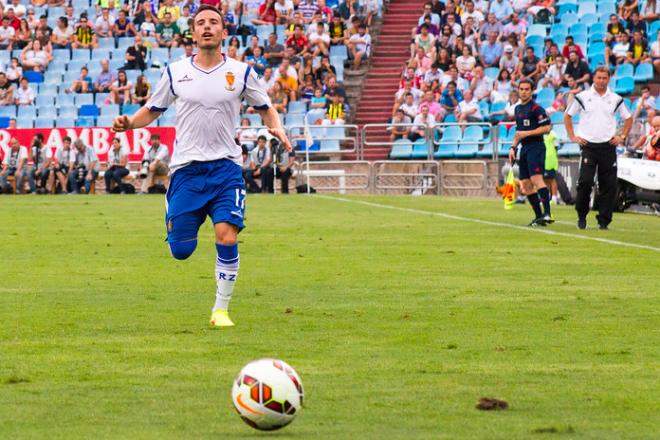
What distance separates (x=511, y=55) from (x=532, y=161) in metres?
14.6

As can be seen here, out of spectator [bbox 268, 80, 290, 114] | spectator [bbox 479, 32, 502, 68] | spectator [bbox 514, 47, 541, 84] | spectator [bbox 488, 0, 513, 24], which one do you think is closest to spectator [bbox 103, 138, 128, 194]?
spectator [bbox 268, 80, 290, 114]

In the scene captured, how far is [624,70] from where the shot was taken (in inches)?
1369

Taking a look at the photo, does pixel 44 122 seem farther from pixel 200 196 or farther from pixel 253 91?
pixel 200 196

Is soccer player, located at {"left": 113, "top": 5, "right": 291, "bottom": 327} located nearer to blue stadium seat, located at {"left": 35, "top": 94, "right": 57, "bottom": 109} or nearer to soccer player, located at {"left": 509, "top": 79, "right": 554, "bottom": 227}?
soccer player, located at {"left": 509, "top": 79, "right": 554, "bottom": 227}

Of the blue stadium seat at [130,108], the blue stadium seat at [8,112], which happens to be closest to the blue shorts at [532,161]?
the blue stadium seat at [130,108]

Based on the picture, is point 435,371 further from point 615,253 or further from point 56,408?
point 615,253

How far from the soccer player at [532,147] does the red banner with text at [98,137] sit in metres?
16.4

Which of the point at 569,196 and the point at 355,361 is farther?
the point at 569,196

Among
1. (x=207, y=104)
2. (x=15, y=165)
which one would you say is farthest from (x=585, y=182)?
(x=15, y=165)

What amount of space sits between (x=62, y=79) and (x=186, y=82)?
32.1 metres

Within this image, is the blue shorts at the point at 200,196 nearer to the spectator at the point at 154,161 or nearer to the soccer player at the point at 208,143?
the soccer player at the point at 208,143

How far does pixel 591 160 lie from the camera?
20.5 meters

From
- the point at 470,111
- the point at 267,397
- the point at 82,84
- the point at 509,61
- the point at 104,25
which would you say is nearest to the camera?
the point at 267,397

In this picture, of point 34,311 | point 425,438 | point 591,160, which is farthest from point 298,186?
point 425,438
